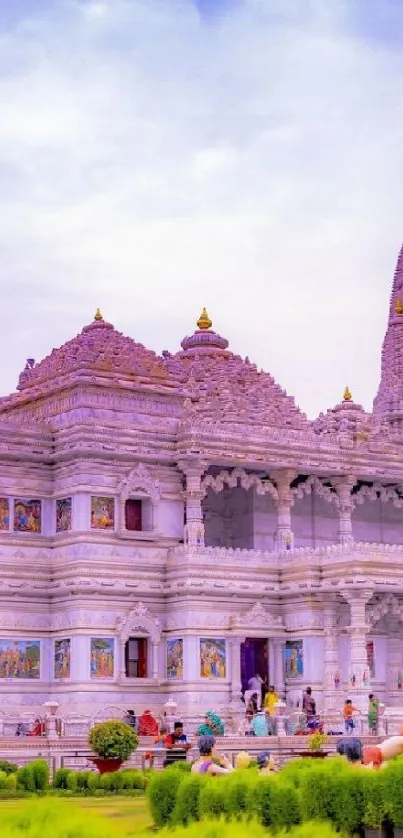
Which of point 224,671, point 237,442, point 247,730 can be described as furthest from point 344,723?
point 237,442

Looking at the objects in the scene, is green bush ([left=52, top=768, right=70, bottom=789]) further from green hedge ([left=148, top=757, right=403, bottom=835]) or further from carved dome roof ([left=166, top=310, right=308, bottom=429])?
carved dome roof ([left=166, top=310, right=308, bottom=429])

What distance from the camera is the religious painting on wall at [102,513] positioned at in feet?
161

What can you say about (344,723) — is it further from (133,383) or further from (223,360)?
(223,360)

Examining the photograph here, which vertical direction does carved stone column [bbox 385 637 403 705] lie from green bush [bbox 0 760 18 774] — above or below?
above

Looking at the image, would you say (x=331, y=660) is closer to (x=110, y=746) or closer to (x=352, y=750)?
(x=110, y=746)

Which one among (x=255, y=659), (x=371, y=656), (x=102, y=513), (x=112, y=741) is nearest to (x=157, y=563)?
(x=102, y=513)

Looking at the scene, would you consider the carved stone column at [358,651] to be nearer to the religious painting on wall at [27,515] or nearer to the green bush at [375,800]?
the religious painting on wall at [27,515]

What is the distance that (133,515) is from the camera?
50.6 m

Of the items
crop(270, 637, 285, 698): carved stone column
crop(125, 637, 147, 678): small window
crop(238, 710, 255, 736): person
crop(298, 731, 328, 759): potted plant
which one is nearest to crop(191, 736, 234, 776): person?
crop(298, 731, 328, 759): potted plant

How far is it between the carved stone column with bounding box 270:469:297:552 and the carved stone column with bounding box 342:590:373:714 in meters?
4.53

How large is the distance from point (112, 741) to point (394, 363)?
3529 cm

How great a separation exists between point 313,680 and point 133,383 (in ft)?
37.2

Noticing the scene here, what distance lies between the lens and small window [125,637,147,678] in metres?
49.4

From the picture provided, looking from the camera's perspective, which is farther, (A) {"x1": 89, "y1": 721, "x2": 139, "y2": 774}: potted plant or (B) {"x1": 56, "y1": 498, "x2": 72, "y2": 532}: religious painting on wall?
(B) {"x1": 56, "y1": 498, "x2": 72, "y2": 532}: religious painting on wall
